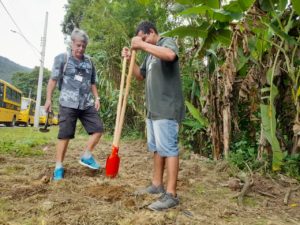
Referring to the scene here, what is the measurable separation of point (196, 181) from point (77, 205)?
5.54ft

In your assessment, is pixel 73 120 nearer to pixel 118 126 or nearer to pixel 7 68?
pixel 118 126

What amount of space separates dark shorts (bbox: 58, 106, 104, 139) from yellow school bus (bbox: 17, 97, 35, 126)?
2255 cm

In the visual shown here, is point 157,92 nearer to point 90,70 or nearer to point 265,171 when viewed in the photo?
point 90,70

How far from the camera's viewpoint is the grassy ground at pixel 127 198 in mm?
2674

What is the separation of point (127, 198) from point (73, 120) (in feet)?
4.45

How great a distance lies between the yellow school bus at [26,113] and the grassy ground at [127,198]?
73.3 ft

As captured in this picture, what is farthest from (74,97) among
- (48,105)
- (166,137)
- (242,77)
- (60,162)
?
(242,77)

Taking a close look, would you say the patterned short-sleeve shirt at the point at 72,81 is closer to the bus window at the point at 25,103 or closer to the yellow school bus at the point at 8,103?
the yellow school bus at the point at 8,103

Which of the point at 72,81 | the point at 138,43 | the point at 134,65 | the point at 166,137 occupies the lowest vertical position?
the point at 166,137

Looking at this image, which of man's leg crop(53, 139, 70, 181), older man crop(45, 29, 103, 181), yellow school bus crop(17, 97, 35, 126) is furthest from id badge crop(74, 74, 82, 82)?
yellow school bus crop(17, 97, 35, 126)

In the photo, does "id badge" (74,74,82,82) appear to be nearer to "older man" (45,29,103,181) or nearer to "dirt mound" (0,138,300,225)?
"older man" (45,29,103,181)

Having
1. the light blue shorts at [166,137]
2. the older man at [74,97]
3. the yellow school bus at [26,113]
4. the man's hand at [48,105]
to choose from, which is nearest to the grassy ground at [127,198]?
the older man at [74,97]

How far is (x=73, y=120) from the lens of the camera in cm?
411

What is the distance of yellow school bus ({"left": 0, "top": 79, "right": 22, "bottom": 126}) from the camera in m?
19.6
